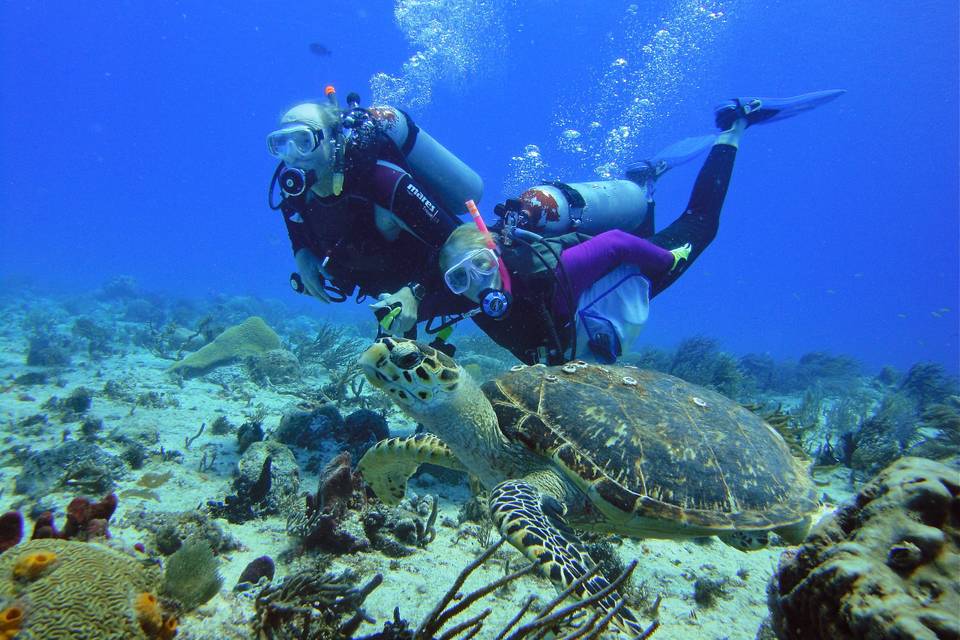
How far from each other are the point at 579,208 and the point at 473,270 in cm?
323

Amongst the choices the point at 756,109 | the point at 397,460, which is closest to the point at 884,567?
the point at 397,460

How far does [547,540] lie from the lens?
7.75 ft

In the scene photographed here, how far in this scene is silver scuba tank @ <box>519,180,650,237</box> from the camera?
6371 millimetres

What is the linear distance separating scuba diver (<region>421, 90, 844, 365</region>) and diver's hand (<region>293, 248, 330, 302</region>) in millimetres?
1850

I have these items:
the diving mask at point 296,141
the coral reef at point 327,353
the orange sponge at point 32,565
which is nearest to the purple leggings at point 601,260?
the diving mask at point 296,141

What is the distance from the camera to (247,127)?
120 meters

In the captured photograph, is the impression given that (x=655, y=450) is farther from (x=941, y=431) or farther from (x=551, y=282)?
(x=941, y=431)

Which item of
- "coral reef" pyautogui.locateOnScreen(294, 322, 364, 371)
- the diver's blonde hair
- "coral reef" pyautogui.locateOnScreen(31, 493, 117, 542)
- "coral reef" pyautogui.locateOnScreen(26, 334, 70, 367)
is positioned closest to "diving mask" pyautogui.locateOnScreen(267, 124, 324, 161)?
the diver's blonde hair

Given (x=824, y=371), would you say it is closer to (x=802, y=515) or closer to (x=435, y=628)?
(x=802, y=515)

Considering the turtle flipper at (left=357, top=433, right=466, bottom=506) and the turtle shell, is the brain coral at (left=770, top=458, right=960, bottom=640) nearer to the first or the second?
the turtle shell

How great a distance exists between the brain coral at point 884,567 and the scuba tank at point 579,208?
4.64 meters

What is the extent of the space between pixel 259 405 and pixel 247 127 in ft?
463

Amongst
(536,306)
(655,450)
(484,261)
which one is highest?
(484,261)

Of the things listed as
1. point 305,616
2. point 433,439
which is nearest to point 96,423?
point 433,439
